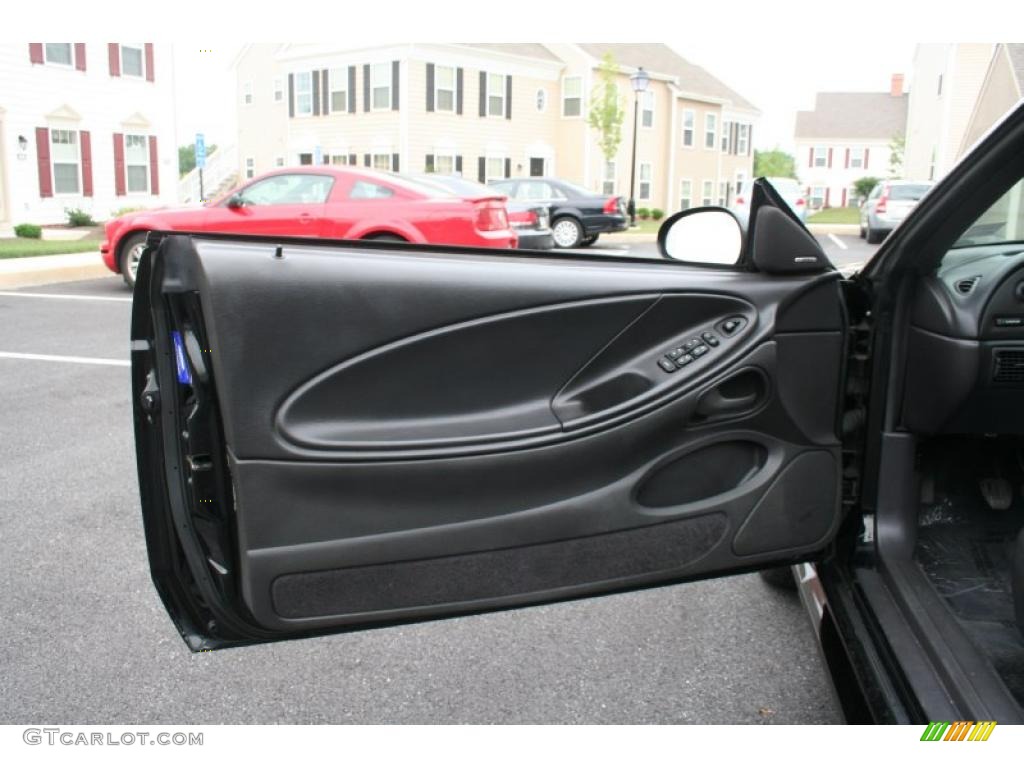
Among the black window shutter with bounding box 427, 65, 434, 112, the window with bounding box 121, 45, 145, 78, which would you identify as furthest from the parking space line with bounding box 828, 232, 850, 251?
the window with bounding box 121, 45, 145, 78

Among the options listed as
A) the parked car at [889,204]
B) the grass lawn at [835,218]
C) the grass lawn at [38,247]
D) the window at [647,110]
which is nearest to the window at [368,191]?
the grass lawn at [38,247]

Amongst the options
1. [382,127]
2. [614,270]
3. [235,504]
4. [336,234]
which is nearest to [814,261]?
[614,270]

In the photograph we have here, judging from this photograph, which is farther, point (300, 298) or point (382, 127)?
point (382, 127)

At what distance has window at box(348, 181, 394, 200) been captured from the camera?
31.3 ft

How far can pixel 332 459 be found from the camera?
1900mm

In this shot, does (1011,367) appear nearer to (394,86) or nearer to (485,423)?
(485,423)

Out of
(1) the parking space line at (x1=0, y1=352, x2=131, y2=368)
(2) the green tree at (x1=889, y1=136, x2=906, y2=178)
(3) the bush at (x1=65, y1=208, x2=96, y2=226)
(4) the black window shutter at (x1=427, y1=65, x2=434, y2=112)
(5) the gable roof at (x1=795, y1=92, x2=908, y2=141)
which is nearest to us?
(1) the parking space line at (x1=0, y1=352, x2=131, y2=368)

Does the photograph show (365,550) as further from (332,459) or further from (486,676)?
(486,676)

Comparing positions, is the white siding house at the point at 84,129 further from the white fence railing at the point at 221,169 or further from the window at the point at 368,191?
the window at the point at 368,191

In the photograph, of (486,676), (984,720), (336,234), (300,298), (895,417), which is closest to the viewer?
(984,720)

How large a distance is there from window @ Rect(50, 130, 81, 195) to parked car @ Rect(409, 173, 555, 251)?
11365 mm

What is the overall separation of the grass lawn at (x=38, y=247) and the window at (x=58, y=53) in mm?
4664

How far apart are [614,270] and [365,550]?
33.7 inches

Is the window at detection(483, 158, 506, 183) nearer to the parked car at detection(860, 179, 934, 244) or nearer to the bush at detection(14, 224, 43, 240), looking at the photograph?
the parked car at detection(860, 179, 934, 244)
